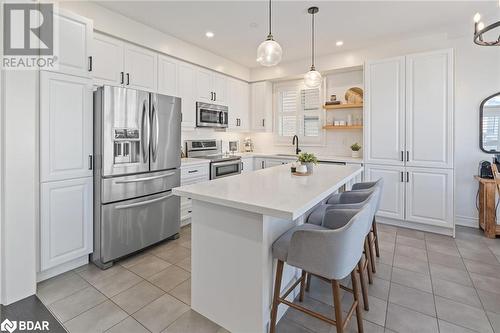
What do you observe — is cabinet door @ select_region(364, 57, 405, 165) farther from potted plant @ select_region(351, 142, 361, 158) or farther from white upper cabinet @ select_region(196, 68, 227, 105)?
white upper cabinet @ select_region(196, 68, 227, 105)

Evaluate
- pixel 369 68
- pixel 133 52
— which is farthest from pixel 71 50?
pixel 369 68

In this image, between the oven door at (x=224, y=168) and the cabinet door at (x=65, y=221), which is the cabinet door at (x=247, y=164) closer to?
the oven door at (x=224, y=168)

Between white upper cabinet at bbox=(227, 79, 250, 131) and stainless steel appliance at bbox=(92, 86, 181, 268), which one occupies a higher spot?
white upper cabinet at bbox=(227, 79, 250, 131)

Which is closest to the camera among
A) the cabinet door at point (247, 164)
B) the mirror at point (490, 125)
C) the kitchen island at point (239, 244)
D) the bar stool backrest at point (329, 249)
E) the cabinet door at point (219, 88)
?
the bar stool backrest at point (329, 249)

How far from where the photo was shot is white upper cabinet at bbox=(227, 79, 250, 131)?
16.5 feet

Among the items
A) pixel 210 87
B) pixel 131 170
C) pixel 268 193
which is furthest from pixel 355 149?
pixel 131 170

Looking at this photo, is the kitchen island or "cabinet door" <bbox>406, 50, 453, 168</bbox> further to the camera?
"cabinet door" <bbox>406, 50, 453, 168</bbox>

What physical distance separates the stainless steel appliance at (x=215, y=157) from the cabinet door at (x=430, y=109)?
2.67 metres

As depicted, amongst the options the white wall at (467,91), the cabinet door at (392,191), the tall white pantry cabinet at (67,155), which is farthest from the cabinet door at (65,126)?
the white wall at (467,91)

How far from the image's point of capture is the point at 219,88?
475 cm

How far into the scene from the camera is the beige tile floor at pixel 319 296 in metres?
1.79

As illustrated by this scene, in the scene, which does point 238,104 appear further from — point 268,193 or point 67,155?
point 268,193

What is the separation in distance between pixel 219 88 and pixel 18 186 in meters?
3.37

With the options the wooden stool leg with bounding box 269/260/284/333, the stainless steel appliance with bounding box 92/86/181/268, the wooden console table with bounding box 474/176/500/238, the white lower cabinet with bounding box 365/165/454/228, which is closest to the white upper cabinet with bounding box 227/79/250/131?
the stainless steel appliance with bounding box 92/86/181/268
